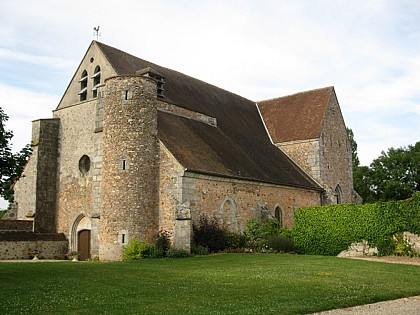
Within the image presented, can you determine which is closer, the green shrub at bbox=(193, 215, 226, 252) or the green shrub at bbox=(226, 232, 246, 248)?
the green shrub at bbox=(193, 215, 226, 252)

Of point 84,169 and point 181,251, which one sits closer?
point 181,251

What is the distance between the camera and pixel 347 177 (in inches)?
1324

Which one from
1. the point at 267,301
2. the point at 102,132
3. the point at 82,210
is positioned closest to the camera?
the point at 267,301

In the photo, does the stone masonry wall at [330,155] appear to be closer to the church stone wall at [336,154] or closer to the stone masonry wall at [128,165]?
the church stone wall at [336,154]

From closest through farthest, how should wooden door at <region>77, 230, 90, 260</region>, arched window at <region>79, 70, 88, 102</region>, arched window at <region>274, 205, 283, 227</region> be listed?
1. wooden door at <region>77, 230, 90, 260</region>
2. arched window at <region>79, 70, 88, 102</region>
3. arched window at <region>274, 205, 283, 227</region>

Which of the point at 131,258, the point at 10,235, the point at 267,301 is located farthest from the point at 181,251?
the point at 267,301

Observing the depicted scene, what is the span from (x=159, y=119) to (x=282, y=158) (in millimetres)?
10504

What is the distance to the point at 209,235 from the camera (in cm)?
2028

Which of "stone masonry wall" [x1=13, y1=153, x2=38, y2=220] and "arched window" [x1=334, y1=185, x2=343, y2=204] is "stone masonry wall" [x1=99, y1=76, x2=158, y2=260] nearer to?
"stone masonry wall" [x1=13, y1=153, x2=38, y2=220]

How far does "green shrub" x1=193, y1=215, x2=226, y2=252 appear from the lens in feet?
65.7

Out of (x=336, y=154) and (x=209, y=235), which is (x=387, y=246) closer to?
(x=209, y=235)

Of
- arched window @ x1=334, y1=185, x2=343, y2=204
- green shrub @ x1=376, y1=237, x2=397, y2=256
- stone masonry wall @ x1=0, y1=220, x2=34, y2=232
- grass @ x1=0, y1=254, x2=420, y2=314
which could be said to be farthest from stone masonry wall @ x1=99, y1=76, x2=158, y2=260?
arched window @ x1=334, y1=185, x2=343, y2=204

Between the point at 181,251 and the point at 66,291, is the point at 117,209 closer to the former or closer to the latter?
the point at 181,251

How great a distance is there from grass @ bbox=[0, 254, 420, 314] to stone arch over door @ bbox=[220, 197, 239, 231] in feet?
20.2
